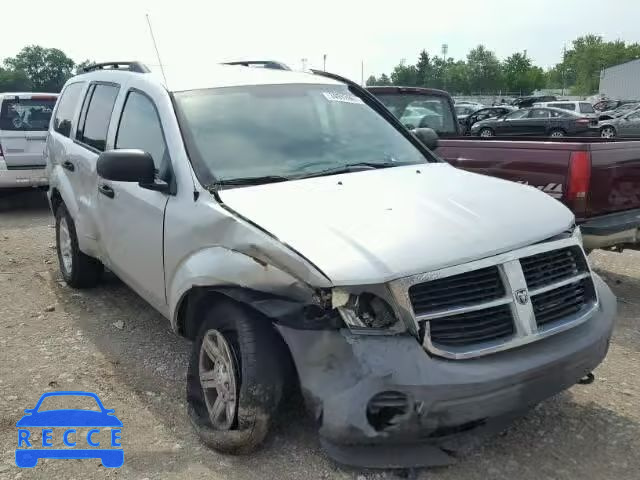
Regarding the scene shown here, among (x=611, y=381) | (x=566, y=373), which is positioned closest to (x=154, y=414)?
(x=566, y=373)

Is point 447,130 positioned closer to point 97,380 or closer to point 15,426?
point 97,380

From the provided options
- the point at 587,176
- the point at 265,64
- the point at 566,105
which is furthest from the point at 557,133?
the point at 265,64

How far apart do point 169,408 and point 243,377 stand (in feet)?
3.09

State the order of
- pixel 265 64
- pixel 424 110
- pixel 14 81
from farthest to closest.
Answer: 1. pixel 14 81
2. pixel 424 110
3. pixel 265 64

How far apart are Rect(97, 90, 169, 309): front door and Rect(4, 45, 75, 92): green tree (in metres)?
80.2

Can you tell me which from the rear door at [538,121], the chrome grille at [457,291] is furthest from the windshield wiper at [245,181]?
the rear door at [538,121]

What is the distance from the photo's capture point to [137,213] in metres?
3.81

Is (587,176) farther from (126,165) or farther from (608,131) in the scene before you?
(608,131)

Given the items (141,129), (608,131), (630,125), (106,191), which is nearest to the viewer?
(141,129)

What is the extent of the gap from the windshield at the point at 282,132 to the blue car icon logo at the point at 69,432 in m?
1.43

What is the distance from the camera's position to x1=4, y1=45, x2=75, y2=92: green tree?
255ft

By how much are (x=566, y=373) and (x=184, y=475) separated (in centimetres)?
179

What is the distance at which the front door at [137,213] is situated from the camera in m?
3.60

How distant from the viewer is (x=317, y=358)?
2516 mm
